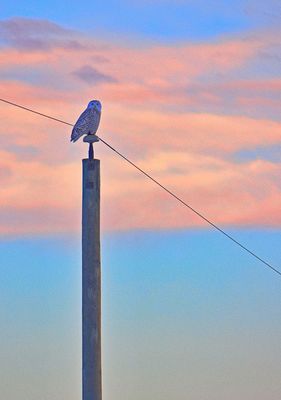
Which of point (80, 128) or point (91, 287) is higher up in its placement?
point (80, 128)

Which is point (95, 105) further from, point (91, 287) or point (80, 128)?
point (91, 287)

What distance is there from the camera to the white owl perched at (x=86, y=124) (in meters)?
16.1

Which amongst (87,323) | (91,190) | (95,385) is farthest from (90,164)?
(95,385)

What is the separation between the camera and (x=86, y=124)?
53.1ft

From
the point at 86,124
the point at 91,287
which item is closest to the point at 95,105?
the point at 86,124

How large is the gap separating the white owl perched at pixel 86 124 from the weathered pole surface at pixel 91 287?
119 cm

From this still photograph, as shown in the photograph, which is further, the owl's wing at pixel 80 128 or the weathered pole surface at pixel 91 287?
the owl's wing at pixel 80 128

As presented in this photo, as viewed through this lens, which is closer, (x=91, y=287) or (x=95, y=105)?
(x=91, y=287)

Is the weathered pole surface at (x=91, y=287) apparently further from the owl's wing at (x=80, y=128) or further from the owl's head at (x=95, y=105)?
the owl's head at (x=95, y=105)

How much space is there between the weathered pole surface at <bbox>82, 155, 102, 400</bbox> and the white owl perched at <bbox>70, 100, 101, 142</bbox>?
1186mm

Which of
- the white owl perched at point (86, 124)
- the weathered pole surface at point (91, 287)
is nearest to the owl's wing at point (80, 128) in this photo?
the white owl perched at point (86, 124)

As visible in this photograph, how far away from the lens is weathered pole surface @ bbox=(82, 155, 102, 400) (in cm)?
1470

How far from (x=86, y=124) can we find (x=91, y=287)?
134 inches

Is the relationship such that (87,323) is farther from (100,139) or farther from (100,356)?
(100,139)
